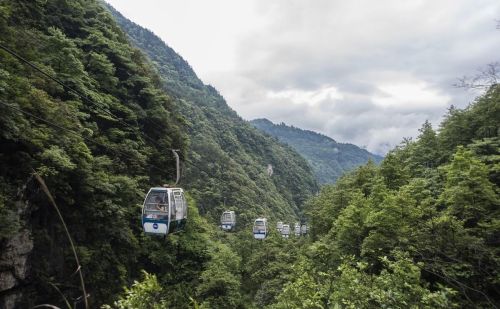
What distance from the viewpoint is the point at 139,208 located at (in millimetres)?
24922

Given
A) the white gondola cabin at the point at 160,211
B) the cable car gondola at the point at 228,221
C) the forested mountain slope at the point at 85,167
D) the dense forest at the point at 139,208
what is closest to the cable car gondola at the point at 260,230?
the dense forest at the point at 139,208

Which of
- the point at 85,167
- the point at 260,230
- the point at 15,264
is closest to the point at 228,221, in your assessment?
the point at 260,230

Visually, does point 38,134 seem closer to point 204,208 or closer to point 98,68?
point 98,68

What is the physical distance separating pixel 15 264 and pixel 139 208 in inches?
386

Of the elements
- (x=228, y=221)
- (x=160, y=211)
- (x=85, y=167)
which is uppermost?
(x=85, y=167)

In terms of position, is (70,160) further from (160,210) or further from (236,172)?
(236,172)

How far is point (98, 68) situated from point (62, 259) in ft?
50.8

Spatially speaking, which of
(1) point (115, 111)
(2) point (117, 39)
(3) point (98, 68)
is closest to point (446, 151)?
(1) point (115, 111)

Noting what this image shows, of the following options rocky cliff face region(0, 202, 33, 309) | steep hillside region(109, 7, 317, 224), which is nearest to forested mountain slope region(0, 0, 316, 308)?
rocky cliff face region(0, 202, 33, 309)

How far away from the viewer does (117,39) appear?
34.9 metres

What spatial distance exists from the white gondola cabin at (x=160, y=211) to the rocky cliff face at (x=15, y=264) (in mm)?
5095

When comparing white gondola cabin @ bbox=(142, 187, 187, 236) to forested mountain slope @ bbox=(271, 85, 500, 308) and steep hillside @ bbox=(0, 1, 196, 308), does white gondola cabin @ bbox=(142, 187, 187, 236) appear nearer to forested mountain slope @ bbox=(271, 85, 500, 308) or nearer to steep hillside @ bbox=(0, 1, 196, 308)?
steep hillside @ bbox=(0, 1, 196, 308)

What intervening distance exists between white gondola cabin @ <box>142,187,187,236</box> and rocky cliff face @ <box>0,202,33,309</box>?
5.10 m

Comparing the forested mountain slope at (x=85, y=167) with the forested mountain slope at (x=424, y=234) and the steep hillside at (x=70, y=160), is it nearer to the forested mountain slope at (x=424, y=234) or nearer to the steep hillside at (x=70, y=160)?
the steep hillside at (x=70, y=160)
